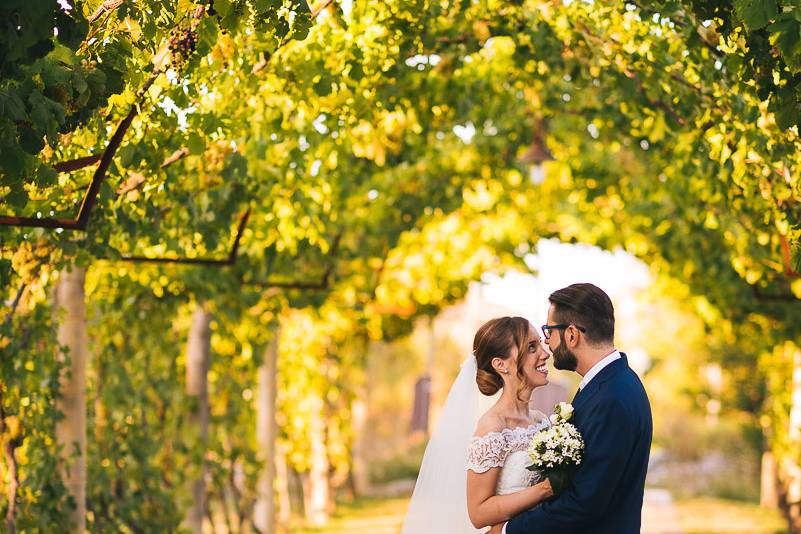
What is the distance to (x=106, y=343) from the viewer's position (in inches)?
351

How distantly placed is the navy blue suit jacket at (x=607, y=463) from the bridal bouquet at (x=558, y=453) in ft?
0.11

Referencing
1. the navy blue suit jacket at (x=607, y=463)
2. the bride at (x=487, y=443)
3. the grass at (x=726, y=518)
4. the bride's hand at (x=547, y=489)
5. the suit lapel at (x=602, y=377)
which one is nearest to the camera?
the navy blue suit jacket at (x=607, y=463)

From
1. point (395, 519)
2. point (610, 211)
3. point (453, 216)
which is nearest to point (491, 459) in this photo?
point (610, 211)

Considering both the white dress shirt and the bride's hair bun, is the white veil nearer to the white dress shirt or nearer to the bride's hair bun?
the bride's hair bun

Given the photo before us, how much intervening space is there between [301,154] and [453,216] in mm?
7638

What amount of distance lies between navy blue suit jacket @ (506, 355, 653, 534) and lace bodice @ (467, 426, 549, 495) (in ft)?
0.84

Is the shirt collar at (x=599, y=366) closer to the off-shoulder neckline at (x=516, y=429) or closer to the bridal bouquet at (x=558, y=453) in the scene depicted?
the bridal bouquet at (x=558, y=453)

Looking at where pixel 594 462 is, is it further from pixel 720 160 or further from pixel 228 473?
pixel 228 473

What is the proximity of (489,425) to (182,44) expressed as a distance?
2.00m

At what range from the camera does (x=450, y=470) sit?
538cm

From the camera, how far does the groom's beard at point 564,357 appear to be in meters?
4.43

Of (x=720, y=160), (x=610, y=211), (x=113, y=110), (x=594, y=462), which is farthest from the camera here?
(x=610, y=211)

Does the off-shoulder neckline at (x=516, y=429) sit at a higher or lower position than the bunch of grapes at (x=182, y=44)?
lower

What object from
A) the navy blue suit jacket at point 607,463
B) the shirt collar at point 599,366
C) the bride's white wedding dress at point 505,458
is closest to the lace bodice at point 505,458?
the bride's white wedding dress at point 505,458
